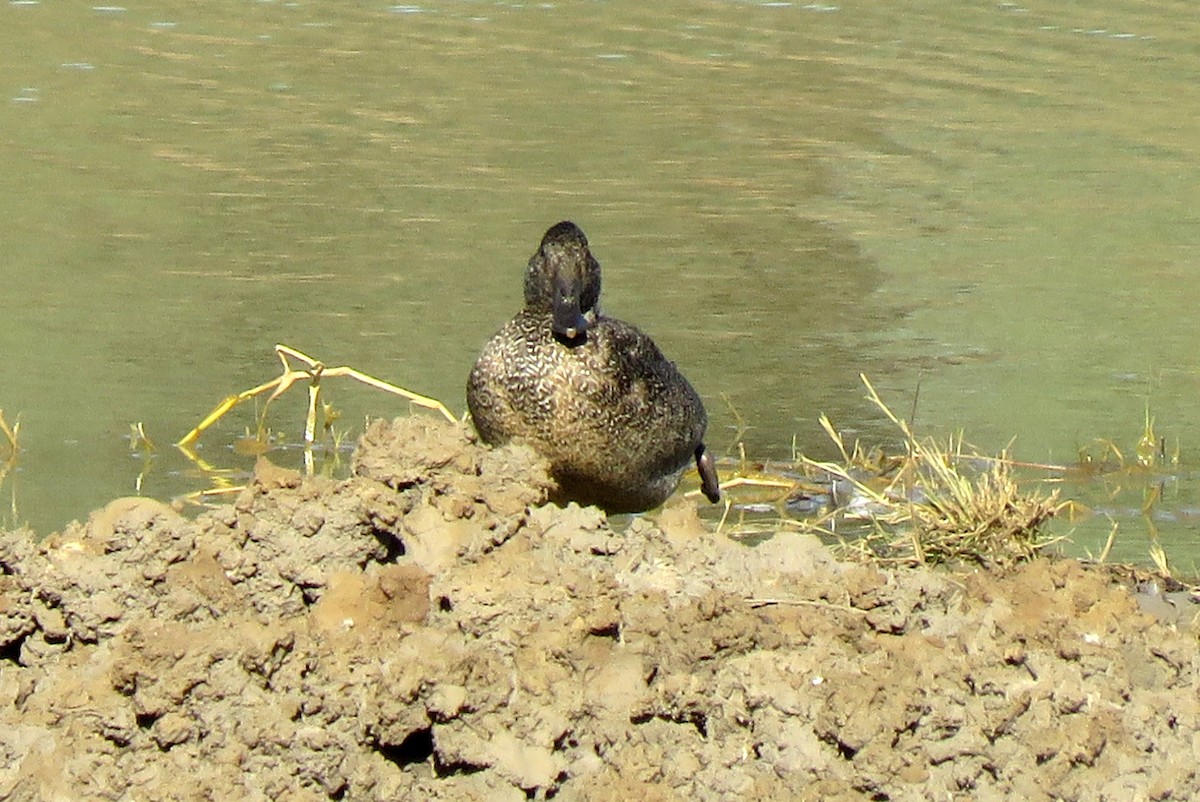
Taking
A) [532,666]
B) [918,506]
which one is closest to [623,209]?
[918,506]

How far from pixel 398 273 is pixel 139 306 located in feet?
3.89

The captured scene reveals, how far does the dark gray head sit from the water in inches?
68.9

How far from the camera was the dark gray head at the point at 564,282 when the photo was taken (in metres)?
6.16

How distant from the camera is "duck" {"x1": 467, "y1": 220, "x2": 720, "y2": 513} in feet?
20.0

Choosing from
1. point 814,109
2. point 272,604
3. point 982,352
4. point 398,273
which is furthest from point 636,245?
point 272,604

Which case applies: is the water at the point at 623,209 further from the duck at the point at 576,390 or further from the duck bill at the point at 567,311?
the duck bill at the point at 567,311

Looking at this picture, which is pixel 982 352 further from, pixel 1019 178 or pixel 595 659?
pixel 595 659

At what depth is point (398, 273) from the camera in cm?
1020

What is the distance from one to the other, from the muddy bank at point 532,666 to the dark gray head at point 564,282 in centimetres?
116

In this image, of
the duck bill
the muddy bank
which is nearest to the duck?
the duck bill

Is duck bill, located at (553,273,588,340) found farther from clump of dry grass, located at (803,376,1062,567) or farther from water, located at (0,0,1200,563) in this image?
water, located at (0,0,1200,563)

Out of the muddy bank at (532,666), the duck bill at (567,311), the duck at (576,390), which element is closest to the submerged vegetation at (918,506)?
the duck at (576,390)

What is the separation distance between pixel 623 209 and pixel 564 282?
5.30 meters

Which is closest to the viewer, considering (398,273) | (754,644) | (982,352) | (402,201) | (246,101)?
(754,644)
